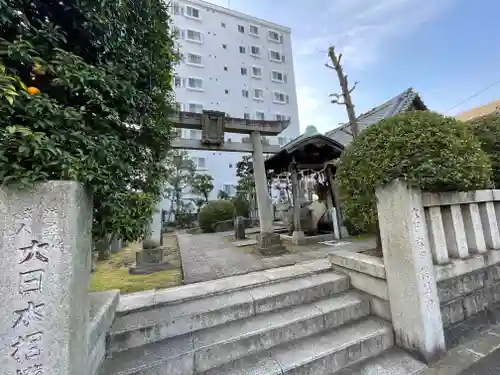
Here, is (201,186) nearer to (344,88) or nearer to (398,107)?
(344,88)

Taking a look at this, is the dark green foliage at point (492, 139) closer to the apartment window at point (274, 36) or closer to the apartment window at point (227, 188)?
the apartment window at point (227, 188)

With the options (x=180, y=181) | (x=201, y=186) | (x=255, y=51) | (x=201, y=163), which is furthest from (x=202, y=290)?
(x=255, y=51)

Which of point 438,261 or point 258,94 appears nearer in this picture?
point 438,261

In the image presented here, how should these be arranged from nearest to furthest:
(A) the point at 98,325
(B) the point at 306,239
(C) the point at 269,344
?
(A) the point at 98,325 < (C) the point at 269,344 < (B) the point at 306,239

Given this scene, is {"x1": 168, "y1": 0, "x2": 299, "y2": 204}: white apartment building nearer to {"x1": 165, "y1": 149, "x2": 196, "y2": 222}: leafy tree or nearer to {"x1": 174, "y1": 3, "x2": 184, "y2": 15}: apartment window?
{"x1": 174, "y1": 3, "x2": 184, "y2": 15}: apartment window

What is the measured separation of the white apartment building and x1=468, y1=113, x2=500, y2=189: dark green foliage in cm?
1775

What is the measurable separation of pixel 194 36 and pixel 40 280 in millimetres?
26292

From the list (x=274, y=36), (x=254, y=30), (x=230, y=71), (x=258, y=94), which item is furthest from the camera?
(x=274, y=36)

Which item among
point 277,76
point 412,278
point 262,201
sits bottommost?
point 412,278

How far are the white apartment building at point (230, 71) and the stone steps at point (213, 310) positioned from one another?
18.5m

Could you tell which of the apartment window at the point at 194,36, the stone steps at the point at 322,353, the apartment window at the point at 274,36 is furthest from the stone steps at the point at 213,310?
the apartment window at the point at 274,36

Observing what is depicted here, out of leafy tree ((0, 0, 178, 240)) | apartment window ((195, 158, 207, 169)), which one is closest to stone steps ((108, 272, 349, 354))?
leafy tree ((0, 0, 178, 240))

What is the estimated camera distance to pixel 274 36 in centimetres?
2567

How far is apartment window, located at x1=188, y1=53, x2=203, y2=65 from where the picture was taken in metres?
21.5
